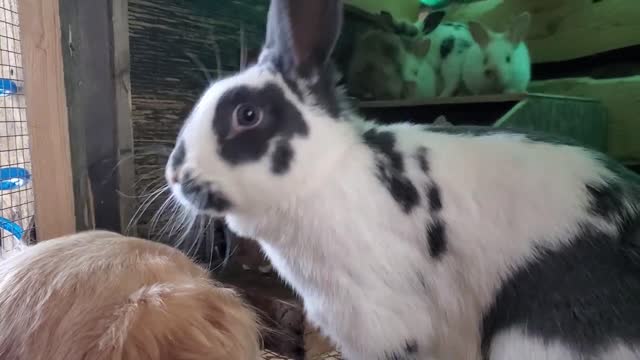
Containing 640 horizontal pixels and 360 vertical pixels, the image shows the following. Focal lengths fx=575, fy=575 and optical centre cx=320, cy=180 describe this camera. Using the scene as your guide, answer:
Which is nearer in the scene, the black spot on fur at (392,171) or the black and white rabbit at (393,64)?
the black spot on fur at (392,171)

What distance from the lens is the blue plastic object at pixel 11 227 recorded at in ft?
4.38

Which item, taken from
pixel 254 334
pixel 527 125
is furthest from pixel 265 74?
pixel 527 125

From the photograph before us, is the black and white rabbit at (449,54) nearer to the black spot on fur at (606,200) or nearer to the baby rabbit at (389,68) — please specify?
the baby rabbit at (389,68)

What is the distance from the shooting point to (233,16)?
144 centimetres

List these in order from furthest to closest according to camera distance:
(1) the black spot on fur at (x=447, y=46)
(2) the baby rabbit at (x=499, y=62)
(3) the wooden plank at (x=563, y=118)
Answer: (1) the black spot on fur at (x=447, y=46) < (2) the baby rabbit at (x=499, y=62) < (3) the wooden plank at (x=563, y=118)

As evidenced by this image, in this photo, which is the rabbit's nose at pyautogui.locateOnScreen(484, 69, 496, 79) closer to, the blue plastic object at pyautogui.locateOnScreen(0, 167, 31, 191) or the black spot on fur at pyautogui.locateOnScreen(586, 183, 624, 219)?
the black spot on fur at pyautogui.locateOnScreen(586, 183, 624, 219)

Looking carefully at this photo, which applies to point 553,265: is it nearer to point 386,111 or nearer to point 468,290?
point 468,290

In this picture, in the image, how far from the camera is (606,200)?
31.6 inches

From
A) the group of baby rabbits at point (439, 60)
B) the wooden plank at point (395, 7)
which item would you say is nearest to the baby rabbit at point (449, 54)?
the group of baby rabbits at point (439, 60)

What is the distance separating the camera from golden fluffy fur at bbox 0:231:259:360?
24.9 inches

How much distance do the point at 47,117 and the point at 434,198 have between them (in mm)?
906

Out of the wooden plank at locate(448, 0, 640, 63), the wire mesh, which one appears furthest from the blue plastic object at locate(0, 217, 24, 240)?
the wooden plank at locate(448, 0, 640, 63)

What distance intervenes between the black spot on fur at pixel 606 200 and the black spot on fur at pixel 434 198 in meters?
0.21

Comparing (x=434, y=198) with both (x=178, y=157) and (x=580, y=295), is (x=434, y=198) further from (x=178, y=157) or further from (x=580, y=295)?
(x=178, y=157)
